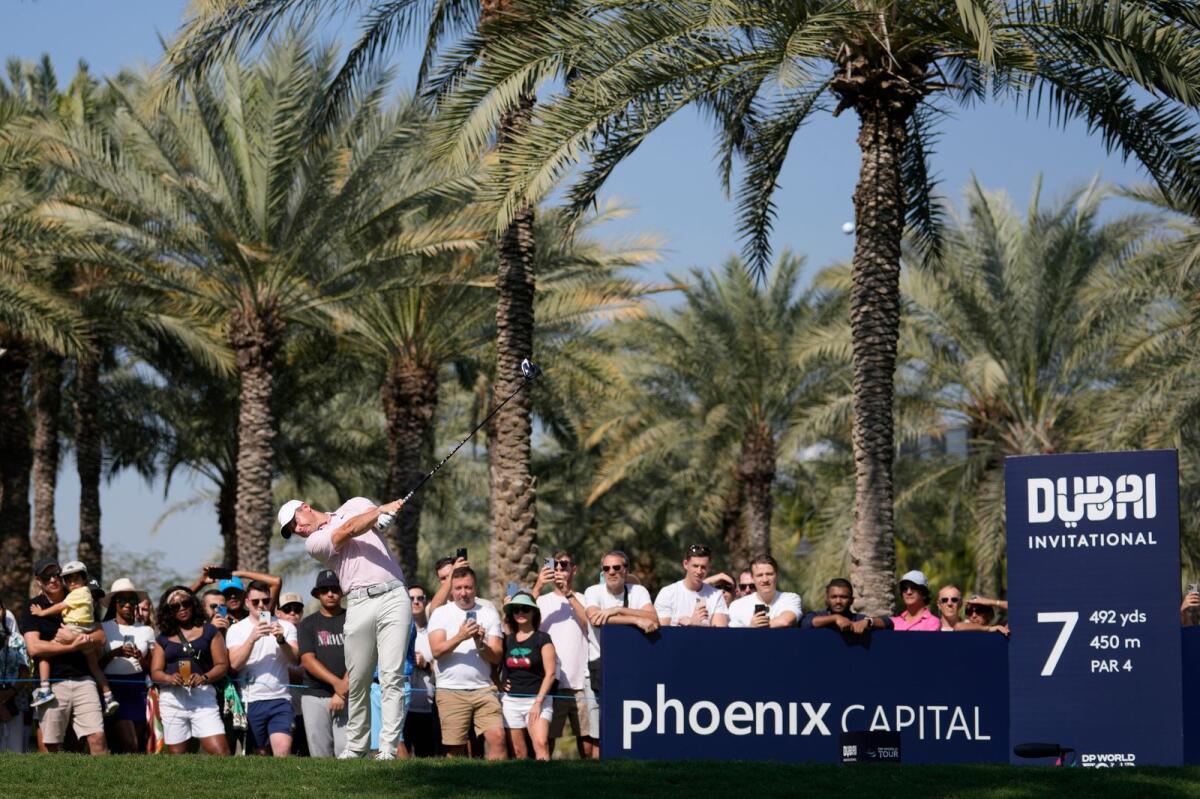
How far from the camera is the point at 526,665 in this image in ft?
43.3

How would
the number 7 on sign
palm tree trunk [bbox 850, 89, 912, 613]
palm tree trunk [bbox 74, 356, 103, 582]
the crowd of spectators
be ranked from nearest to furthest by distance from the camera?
the number 7 on sign → the crowd of spectators → palm tree trunk [bbox 850, 89, 912, 613] → palm tree trunk [bbox 74, 356, 103, 582]

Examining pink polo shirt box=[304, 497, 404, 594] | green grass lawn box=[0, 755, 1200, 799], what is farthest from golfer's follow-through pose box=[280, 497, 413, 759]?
green grass lawn box=[0, 755, 1200, 799]

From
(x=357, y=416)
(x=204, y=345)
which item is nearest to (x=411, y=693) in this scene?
(x=204, y=345)

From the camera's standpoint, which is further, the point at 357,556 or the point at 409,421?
the point at 409,421

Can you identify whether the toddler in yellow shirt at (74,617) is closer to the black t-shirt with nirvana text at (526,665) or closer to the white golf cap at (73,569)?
the white golf cap at (73,569)

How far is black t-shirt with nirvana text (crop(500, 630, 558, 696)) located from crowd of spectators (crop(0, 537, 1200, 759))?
1cm

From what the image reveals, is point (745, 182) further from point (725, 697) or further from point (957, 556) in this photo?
point (957, 556)

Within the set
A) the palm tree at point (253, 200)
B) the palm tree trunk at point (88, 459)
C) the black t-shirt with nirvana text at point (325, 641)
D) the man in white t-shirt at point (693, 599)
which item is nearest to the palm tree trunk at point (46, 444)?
the palm tree trunk at point (88, 459)

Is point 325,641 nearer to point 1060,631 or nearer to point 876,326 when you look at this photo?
point 1060,631

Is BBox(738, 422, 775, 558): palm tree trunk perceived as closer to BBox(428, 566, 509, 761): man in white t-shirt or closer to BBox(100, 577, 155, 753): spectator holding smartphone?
BBox(428, 566, 509, 761): man in white t-shirt

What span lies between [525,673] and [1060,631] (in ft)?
12.9

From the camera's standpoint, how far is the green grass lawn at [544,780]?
397 inches

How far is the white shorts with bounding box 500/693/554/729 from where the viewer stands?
1319 cm

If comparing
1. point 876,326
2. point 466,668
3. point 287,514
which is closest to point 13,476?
point 876,326
